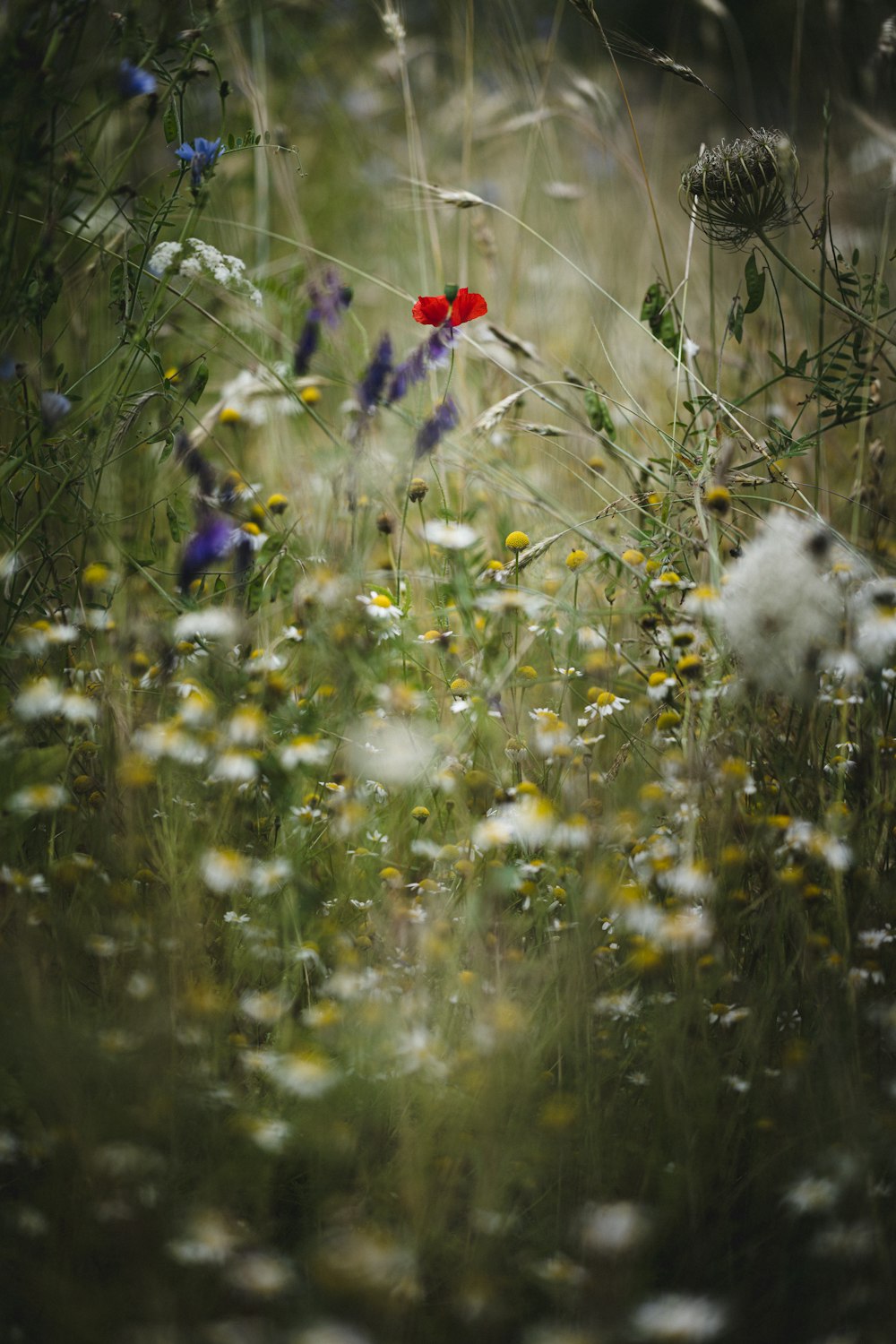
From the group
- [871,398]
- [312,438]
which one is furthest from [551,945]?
[312,438]

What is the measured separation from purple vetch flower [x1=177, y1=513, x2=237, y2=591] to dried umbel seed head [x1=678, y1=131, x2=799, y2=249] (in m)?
0.87

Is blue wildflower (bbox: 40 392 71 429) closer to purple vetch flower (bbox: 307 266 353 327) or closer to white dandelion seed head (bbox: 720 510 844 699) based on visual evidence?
purple vetch flower (bbox: 307 266 353 327)

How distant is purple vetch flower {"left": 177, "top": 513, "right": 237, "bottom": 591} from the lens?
3.82ft

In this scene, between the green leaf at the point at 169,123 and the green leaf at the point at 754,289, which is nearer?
the green leaf at the point at 169,123

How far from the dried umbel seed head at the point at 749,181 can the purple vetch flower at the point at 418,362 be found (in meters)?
0.42

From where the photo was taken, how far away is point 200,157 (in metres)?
1.14

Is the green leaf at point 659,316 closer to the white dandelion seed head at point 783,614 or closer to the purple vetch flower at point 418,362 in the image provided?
the purple vetch flower at point 418,362

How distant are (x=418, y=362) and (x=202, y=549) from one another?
48 centimetres

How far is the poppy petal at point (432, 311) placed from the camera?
4.49 feet

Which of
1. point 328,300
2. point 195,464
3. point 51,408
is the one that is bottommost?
point 51,408

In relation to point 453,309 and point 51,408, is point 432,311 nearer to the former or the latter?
point 453,309

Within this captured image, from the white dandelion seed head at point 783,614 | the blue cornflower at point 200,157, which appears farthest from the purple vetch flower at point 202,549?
the white dandelion seed head at point 783,614

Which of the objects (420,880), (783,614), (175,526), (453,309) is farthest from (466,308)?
(420,880)

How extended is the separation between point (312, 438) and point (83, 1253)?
1.88m
